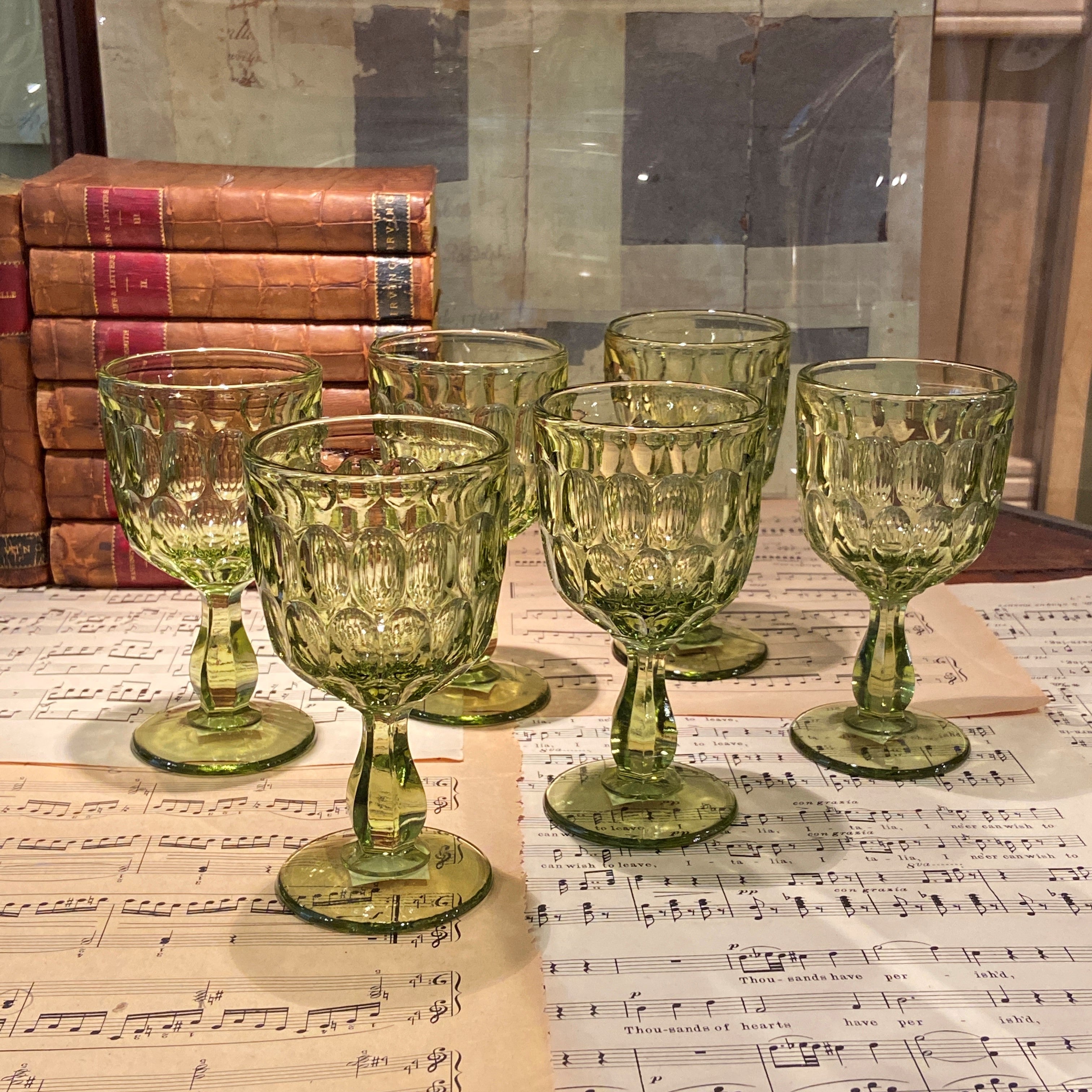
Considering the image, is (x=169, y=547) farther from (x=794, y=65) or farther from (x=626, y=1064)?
(x=794, y=65)

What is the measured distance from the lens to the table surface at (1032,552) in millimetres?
1271

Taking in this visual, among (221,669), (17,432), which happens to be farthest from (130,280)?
(221,669)

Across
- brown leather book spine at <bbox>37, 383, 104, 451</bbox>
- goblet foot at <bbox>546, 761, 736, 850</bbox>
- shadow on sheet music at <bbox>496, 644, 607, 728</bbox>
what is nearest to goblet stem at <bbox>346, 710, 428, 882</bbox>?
goblet foot at <bbox>546, 761, 736, 850</bbox>

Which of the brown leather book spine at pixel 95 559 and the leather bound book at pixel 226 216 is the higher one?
the leather bound book at pixel 226 216

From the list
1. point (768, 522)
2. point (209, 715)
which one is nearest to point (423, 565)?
point (209, 715)

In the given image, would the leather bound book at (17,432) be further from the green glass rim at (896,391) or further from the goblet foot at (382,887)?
the green glass rim at (896,391)

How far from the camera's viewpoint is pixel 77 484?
1.22 meters

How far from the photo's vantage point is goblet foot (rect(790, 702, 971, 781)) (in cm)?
90

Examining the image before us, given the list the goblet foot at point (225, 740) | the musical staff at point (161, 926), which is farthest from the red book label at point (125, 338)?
the musical staff at point (161, 926)

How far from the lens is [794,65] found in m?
1.43

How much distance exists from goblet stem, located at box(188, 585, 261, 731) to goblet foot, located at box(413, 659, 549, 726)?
13 centimetres

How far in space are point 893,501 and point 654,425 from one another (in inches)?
6.9

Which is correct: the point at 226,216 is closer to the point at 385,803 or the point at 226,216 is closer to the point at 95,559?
the point at 95,559

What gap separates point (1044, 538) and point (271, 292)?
2.68 feet
